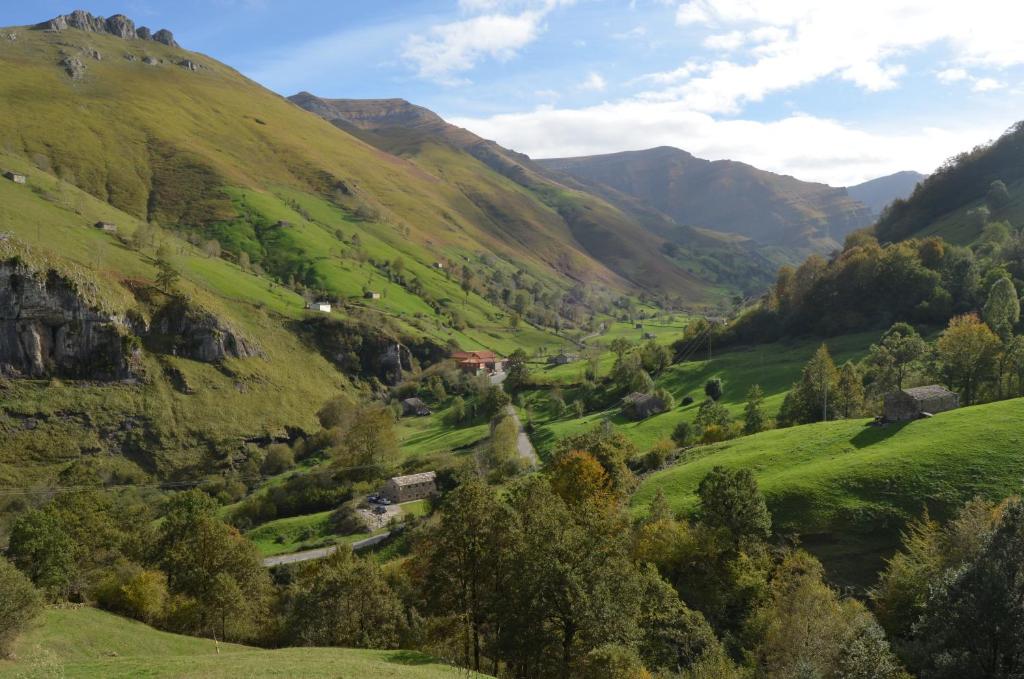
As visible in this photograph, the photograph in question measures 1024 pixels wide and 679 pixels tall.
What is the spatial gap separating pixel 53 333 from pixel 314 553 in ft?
240

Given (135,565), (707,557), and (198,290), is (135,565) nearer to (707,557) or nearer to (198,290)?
(707,557)

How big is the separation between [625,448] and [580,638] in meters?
42.3

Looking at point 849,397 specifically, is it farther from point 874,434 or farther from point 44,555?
point 44,555

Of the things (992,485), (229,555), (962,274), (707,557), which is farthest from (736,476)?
(962,274)

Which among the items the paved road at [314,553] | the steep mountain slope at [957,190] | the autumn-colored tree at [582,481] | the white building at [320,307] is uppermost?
the steep mountain slope at [957,190]

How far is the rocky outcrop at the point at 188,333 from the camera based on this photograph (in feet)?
398

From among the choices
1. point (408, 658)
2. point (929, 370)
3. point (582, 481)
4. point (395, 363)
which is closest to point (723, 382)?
point (929, 370)

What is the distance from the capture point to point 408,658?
29.6 metres

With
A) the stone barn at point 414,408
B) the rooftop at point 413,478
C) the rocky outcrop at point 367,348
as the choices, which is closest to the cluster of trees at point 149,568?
the rooftop at point 413,478

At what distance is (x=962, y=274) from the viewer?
102125 millimetres

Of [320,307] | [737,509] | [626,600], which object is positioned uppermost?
[320,307]

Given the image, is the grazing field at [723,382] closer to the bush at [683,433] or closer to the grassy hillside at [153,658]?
the bush at [683,433]

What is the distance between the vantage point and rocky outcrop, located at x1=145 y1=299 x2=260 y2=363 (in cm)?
12131

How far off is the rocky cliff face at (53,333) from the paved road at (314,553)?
60.0 m
